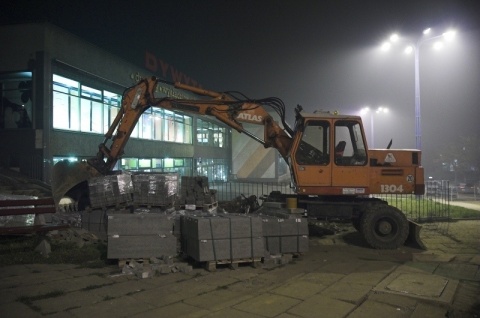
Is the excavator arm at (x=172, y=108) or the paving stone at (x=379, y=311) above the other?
the excavator arm at (x=172, y=108)

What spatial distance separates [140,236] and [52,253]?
211 cm

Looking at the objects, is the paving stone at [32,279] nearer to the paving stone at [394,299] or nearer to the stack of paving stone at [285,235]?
the stack of paving stone at [285,235]

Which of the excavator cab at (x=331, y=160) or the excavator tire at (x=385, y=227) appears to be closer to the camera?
the excavator tire at (x=385, y=227)

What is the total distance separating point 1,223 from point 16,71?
10.1 m

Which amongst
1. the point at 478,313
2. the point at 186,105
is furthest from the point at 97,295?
the point at 186,105

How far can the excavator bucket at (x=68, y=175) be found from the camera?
11.0 metres

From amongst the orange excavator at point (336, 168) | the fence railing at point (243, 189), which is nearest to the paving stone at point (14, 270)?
the orange excavator at point (336, 168)

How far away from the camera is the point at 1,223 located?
30.1 feet

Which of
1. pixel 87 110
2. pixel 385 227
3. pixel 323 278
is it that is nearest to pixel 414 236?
pixel 385 227

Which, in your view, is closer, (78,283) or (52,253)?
(78,283)

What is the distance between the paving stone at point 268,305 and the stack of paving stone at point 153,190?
6.53 meters

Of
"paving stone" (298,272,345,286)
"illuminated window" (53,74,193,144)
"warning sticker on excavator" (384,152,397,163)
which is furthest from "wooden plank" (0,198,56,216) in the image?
"illuminated window" (53,74,193,144)

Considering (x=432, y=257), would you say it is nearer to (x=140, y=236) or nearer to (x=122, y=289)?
(x=140, y=236)

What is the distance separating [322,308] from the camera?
5.45m
